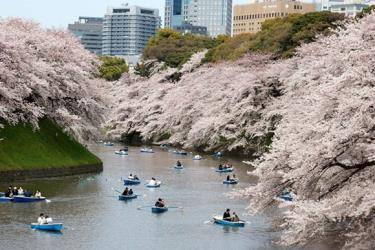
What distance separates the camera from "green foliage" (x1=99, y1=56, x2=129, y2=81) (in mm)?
130125

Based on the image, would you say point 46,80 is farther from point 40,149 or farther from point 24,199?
point 24,199

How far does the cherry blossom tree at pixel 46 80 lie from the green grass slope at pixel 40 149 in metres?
0.84

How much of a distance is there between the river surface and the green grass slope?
74.2 inches

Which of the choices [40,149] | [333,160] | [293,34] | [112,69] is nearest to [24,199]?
[40,149]

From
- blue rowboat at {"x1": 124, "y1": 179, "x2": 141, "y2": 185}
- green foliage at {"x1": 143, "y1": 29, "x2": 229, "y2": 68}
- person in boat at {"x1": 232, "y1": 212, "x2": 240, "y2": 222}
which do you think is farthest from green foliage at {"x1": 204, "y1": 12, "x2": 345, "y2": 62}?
person in boat at {"x1": 232, "y1": 212, "x2": 240, "y2": 222}

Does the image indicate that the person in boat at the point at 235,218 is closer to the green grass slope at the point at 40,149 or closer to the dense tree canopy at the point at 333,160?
the dense tree canopy at the point at 333,160

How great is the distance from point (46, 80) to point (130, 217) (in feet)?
63.4

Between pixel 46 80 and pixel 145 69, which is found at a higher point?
pixel 46 80

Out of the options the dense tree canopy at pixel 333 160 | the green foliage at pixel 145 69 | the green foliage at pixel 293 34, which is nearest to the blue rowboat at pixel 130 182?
the dense tree canopy at pixel 333 160

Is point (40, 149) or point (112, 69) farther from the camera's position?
point (112, 69)

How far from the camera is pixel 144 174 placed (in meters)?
61.1

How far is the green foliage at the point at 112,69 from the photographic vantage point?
130125 mm

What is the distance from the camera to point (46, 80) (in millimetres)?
57688

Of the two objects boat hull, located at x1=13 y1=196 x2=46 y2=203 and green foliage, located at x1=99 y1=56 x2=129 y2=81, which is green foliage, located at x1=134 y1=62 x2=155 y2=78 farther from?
boat hull, located at x1=13 y1=196 x2=46 y2=203
